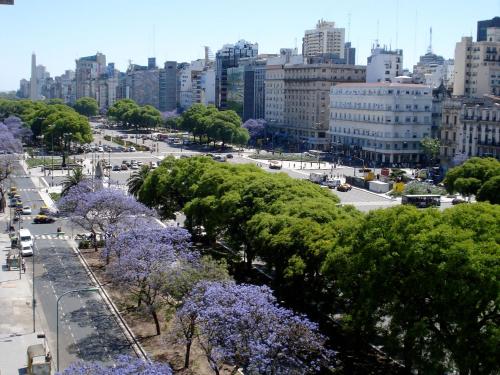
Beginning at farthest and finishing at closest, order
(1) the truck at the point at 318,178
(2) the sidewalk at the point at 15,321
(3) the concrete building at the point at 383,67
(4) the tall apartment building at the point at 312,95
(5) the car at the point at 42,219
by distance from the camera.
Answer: (4) the tall apartment building at the point at 312,95 → (3) the concrete building at the point at 383,67 → (1) the truck at the point at 318,178 → (5) the car at the point at 42,219 → (2) the sidewalk at the point at 15,321

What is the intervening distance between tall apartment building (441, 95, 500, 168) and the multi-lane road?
2617 inches

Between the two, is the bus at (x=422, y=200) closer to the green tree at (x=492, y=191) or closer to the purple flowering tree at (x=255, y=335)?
the green tree at (x=492, y=191)

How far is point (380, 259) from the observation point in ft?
105

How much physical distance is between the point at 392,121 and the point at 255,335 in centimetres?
9749

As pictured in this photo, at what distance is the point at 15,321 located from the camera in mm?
41219

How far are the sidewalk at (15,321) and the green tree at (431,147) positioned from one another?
80.2m

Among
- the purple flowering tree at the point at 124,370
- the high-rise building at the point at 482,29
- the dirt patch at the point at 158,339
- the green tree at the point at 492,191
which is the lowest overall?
the dirt patch at the point at 158,339

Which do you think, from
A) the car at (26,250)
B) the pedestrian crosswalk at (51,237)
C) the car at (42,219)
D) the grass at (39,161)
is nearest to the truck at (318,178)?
the car at (42,219)

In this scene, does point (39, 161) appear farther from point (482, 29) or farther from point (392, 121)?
point (482, 29)

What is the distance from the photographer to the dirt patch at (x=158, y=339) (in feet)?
115

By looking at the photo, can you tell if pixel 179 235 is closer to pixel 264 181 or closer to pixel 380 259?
pixel 264 181

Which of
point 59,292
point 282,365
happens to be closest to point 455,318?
point 282,365

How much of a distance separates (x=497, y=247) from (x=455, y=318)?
3609 millimetres

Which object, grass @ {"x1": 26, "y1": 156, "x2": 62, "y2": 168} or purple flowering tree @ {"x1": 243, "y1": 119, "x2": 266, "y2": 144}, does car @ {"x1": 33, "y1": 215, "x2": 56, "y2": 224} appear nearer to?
grass @ {"x1": 26, "y1": 156, "x2": 62, "y2": 168}
